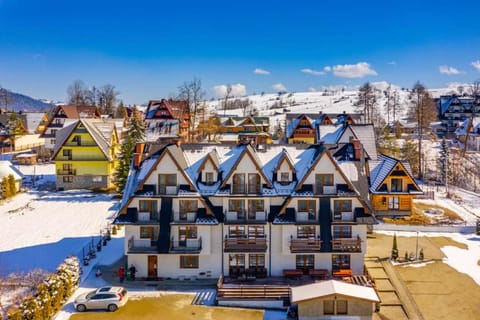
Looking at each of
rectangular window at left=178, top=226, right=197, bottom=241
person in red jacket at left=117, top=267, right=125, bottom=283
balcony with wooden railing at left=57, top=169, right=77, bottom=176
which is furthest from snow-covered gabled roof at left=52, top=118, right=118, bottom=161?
rectangular window at left=178, top=226, right=197, bottom=241

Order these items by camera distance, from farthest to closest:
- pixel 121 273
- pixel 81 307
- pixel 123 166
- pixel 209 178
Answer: pixel 123 166, pixel 209 178, pixel 121 273, pixel 81 307

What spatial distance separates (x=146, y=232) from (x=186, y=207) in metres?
3.31

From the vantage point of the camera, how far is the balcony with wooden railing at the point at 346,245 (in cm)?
2897

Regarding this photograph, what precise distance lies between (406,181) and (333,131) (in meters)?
22.4

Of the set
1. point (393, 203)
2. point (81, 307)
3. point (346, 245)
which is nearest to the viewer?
point (81, 307)

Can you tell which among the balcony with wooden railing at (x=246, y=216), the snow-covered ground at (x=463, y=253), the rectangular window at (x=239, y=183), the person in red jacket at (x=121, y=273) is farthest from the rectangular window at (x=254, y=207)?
the snow-covered ground at (x=463, y=253)

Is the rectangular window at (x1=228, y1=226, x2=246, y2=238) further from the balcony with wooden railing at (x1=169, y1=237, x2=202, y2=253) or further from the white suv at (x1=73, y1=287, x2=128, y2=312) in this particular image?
the white suv at (x1=73, y1=287, x2=128, y2=312)

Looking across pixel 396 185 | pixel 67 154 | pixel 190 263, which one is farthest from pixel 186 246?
pixel 67 154

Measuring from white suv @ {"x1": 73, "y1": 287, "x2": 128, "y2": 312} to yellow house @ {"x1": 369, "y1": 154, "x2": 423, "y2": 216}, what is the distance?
94.8 feet

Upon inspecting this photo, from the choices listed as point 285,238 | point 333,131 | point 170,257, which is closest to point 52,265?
point 170,257

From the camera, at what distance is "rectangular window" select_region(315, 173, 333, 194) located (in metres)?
30.0

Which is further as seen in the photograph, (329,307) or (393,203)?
(393,203)

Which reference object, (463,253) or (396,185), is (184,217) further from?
(396,185)

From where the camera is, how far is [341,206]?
98.4ft
